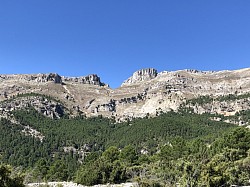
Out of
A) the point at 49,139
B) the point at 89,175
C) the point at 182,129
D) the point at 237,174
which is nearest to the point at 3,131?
the point at 49,139

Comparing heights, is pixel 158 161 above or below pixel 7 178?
below

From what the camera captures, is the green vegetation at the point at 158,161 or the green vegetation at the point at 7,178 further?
the green vegetation at the point at 158,161

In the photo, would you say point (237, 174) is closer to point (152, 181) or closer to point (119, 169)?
point (152, 181)

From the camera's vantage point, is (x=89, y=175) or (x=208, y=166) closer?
(x=208, y=166)

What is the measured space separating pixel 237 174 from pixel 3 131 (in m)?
178

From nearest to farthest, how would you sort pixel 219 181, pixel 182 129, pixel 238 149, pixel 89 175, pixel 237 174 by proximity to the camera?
pixel 219 181, pixel 237 174, pixel 89 175, pixel 238 149, pixel 182 129

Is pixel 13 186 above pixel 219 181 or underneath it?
above

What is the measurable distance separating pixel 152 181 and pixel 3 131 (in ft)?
586

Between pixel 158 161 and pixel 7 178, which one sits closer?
pixel 7 178

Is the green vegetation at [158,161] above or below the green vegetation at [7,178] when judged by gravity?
below

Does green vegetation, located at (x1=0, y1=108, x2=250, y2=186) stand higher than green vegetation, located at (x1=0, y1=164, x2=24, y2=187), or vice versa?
green vegetation, located at (x1=0, y1=164, x2=24, y2=187)

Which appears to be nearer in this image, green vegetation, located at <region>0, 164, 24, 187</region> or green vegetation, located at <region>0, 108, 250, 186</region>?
green vegetation, located at <region>0, 164, 24, 187</region>

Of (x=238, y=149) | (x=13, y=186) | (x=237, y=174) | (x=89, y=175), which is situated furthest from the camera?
(x=238, y=149)

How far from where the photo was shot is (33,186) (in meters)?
41.2
